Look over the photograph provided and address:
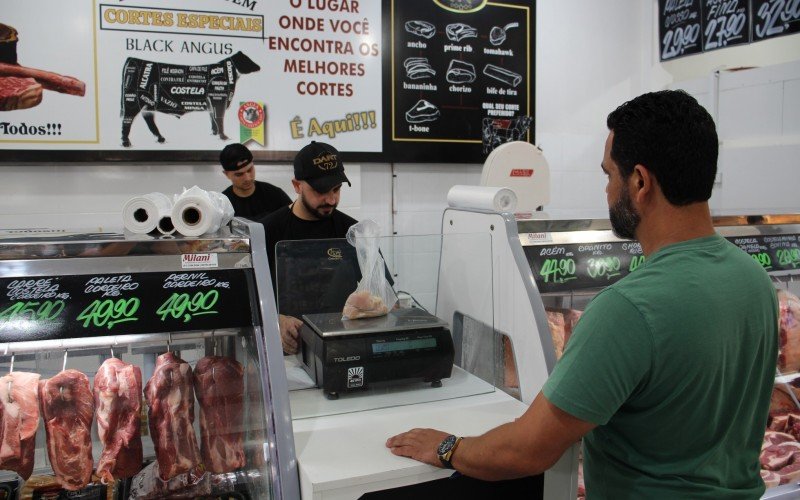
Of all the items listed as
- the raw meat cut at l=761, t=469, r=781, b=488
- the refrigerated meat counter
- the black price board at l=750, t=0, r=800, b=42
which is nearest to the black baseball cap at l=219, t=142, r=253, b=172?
the refrigerated meat counter

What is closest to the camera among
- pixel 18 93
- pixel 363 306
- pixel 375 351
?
pixel 375 351

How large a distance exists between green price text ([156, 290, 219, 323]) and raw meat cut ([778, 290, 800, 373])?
2.09 metres

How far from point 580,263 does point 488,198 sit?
1.23ft

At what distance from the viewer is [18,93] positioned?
12.5ft

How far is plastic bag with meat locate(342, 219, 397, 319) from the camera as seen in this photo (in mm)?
2041

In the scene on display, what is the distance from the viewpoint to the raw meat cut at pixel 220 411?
1.71 m

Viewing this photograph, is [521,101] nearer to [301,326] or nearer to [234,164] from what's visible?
[234,164]

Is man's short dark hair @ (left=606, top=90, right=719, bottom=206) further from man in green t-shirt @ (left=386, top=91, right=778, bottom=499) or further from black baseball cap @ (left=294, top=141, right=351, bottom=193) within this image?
black baseball cap @ (left=294, top=141, right=351, bottom=193)

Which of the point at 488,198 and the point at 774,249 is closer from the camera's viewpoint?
the point at 488,198

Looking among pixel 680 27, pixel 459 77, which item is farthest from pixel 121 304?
pixel 680 27

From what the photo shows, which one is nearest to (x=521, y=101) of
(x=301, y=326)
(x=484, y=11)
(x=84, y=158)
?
(x=484, y=11)

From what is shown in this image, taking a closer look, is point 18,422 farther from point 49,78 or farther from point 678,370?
point 49,78

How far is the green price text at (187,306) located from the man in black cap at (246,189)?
7.44 feet

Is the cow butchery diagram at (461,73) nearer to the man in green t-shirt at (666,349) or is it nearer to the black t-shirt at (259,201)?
the black t-shirt at (259,201)
